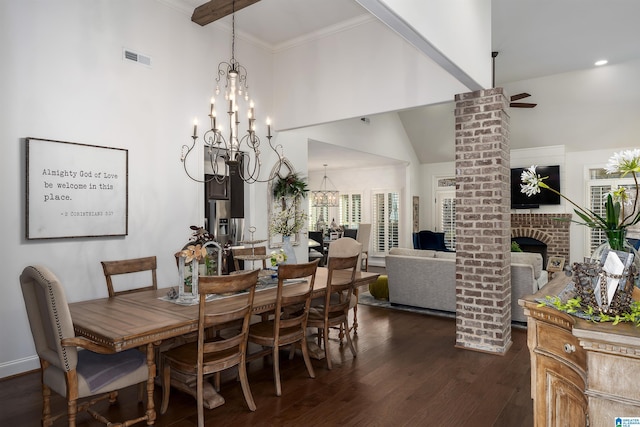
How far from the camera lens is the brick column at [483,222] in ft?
13.1

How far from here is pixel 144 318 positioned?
2.51 metres

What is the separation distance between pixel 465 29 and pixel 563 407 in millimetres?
2900

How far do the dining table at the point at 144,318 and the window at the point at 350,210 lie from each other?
783cm

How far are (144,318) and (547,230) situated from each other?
8.78 m

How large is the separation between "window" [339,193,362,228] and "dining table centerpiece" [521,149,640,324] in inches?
367

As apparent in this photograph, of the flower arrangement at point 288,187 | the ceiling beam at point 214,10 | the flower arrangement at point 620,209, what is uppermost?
the ceiling beam at point 214,10

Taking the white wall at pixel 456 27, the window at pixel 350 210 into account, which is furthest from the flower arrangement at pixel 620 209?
the window at pixel 350 210

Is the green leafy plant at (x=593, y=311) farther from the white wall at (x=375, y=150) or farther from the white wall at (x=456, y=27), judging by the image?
the white wall at (x=375, y=150)

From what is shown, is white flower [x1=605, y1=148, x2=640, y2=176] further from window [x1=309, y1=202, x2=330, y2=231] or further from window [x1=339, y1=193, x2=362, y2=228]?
window [x1=309, y1=202, x2=330, y2=231]

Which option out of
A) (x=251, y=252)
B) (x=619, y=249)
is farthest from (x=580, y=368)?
(x=251, y=252)

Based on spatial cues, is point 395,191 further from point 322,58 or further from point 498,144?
point 498,144

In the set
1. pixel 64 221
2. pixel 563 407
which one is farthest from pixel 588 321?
pixel 64 221

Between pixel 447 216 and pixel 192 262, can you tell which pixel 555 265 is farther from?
pixel 192 262

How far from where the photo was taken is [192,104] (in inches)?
189
